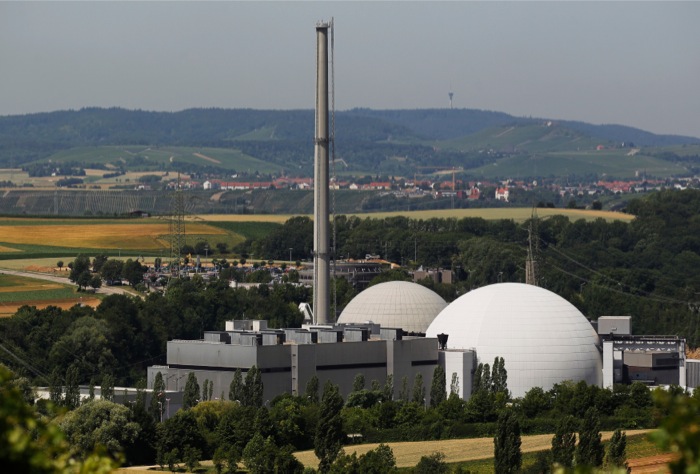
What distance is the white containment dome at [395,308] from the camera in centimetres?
10806

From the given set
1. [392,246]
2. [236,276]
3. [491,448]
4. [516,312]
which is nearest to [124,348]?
[516,312]

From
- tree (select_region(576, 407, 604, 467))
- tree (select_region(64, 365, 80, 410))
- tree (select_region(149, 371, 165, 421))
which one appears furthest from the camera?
tree (select_region(149, 371, 165, 421))

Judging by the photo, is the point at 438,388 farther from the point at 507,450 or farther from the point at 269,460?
the point at 269,460

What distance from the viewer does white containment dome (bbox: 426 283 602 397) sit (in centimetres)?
9219

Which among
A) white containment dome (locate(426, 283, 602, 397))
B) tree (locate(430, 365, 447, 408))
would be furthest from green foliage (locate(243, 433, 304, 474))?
white containment dome (locate(426, 283, 602, 397))

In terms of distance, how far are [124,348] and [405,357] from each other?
23.8 m

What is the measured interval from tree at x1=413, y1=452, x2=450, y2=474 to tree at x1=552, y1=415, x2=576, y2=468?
13.4 feet

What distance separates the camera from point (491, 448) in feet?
227

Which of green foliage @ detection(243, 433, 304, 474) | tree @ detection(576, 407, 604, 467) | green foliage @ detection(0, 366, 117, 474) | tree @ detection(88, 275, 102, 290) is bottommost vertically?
green foliage @ detection(243, 433, 304, 474)

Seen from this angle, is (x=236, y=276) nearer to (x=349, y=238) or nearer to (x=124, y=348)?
(x=349, y=238)

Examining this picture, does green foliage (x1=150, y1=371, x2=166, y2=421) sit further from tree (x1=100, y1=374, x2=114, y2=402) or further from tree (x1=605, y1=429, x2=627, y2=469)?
tree (x1=605, y1=429, x2=627, y2=469)

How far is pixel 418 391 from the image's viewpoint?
8619 centimetres

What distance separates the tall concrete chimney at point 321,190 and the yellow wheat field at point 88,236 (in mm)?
81148

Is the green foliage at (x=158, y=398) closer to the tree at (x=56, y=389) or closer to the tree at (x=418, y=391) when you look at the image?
the tree at (x=56, y=389)
